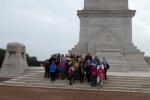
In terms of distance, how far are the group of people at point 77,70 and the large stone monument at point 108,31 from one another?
27.6ft

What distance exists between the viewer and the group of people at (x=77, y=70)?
61.0ft

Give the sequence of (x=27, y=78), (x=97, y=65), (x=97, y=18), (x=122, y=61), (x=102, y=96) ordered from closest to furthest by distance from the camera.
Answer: (x=102, y=96)
(x=97, y=65)
(x=27, y=78)
(x=122, y=61)
(x=97, y=18)

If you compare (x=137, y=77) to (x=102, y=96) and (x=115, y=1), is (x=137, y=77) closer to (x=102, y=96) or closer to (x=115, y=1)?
(x=102, y=96)

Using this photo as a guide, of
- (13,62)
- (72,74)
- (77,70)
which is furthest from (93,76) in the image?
(13,62)

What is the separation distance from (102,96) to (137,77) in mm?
3974

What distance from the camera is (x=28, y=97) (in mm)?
17078

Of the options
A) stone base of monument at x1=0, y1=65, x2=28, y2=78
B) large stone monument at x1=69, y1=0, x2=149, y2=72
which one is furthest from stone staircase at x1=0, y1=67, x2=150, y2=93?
large stone monument at x1=69, y1=0, x2=149, y2=72

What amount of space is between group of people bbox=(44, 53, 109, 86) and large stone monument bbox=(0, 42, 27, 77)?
5.96 meters

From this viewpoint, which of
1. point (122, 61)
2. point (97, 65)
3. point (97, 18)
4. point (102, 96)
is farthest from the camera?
point (97, 18)

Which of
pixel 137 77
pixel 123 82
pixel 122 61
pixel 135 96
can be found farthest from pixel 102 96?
pixel 122 61

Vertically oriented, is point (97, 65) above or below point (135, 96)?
above

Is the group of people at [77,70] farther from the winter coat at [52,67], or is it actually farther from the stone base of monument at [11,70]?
the stone base of monument at [11,70]

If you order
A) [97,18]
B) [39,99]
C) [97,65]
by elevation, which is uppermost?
[97,18]

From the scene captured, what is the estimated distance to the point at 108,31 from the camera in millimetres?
29438
